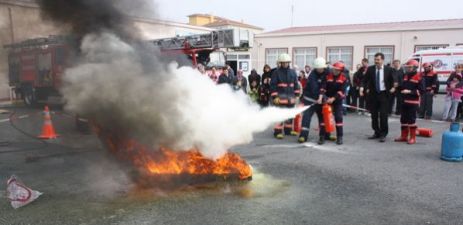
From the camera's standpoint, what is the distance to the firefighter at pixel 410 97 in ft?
26.2

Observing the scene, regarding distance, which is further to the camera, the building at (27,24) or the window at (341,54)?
the window at (341,54)

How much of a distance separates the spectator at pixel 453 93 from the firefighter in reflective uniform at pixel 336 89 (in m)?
5.13

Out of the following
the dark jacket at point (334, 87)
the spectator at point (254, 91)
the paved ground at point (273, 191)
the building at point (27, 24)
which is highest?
the building at point (27, 24)

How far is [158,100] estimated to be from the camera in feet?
16.9

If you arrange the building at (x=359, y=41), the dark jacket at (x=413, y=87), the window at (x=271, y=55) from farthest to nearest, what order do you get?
the window at (x=271, y=55)
the building at (x=359, y=41)
the dark jacket at (x=413, y=87)

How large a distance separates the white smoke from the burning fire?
0.64 feet

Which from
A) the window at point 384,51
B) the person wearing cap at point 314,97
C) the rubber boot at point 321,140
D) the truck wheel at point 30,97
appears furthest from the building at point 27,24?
the window at point 384,51

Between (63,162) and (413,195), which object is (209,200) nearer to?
(413,195)

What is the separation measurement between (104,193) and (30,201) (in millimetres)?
834

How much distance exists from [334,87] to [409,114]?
5.36 ft

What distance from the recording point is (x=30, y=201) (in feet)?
15.1

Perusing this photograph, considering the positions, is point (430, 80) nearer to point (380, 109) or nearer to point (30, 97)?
point (380, 109)

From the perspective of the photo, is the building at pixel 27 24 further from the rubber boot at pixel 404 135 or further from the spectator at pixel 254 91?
the spectator at pixel 254 91

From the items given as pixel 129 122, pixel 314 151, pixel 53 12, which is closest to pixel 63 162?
pixel 129 122
